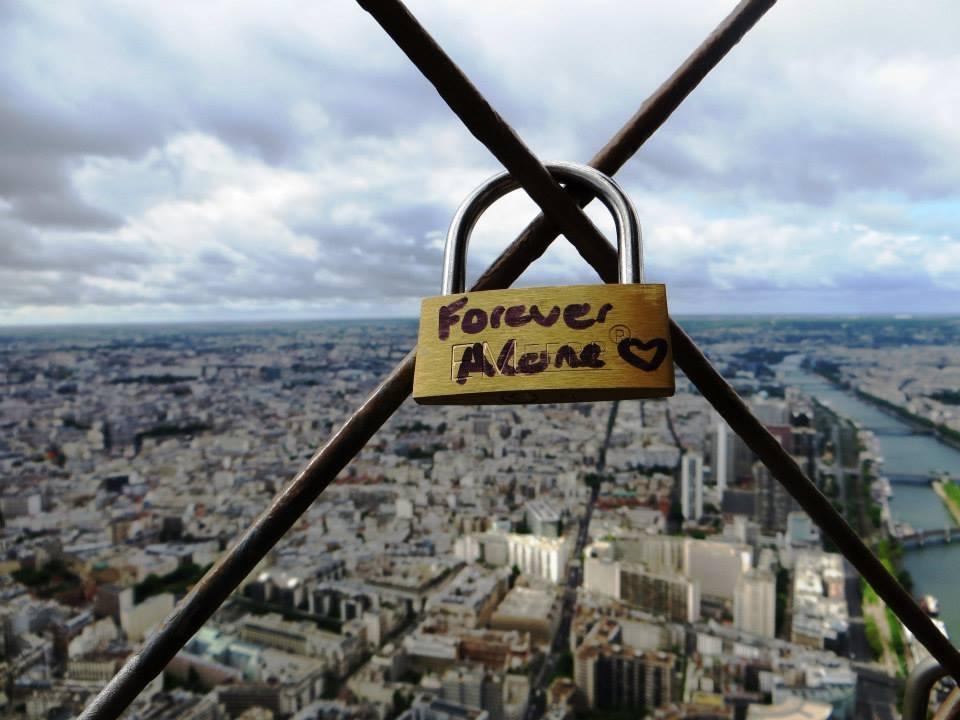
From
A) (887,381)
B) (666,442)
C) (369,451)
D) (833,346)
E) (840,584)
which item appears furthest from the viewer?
(369,451)

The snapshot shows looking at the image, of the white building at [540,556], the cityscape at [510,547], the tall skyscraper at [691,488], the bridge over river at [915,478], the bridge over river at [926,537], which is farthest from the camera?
the tall skyscraper at [691,488]

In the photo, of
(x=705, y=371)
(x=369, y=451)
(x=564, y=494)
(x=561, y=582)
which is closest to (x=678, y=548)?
(x=561, y=582)

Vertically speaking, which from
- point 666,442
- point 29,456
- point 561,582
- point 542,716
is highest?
point 666,442

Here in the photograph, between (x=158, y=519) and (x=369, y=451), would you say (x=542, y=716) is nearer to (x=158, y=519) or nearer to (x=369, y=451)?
(x=158, y=519)

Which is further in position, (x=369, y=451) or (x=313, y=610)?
(x=369, y=451)

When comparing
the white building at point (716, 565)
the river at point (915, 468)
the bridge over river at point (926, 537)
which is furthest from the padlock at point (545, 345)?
the white building at point (716, 565)

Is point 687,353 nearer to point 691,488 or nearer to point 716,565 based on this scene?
point 716,565

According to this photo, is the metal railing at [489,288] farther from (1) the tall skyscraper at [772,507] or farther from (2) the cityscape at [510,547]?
(1) the tall skyscraper at [772,507]
